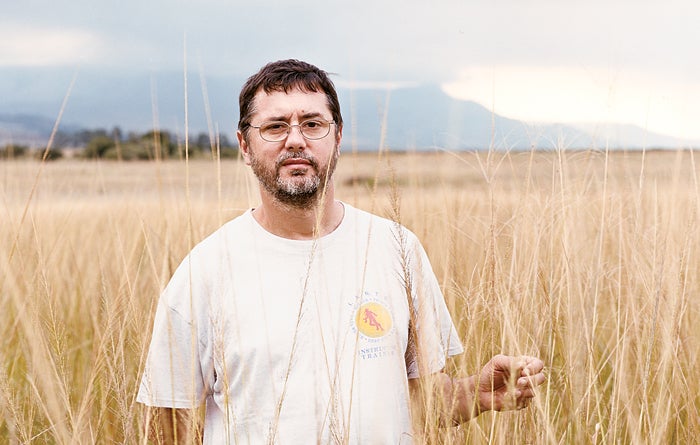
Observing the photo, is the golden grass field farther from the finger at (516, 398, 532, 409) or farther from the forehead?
the forehead

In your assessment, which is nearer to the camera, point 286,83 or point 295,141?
Answer: point 295,141

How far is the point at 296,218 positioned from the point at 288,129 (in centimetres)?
22

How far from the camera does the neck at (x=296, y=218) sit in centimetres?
173

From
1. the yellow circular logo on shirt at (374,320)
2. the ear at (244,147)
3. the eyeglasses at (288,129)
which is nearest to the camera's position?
the yellow circular logo on shirt at (374,320)

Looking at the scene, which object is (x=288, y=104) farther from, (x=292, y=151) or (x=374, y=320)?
(x=374, y=320)

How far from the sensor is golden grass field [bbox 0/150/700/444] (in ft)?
4.66

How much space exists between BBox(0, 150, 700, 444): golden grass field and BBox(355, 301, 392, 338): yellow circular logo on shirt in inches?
8.0

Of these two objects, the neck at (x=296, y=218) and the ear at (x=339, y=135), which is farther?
the ear at (x=339, y=135)

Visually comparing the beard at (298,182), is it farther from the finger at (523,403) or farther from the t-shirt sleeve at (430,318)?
the finger at (523,403)

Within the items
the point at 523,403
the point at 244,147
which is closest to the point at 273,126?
the point at 244,147

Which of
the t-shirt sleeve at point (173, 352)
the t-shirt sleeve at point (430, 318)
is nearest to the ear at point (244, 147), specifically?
the t-shirt sleeve at point (173, 352)

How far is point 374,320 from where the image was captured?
1.68 meters

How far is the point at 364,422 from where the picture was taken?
63.4 inches

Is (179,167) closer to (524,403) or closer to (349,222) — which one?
(349,222)
